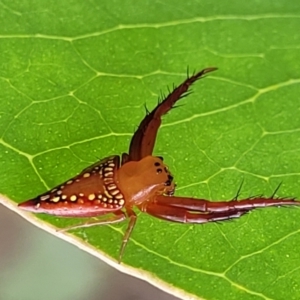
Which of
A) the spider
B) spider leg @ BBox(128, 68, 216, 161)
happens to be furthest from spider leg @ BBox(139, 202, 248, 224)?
spider leg @ BBox(128, 68, 216, 161)

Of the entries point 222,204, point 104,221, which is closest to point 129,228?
point 104,221

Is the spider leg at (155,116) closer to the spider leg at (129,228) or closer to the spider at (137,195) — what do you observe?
the spider at (137,195)

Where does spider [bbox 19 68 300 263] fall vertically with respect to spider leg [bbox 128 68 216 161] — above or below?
below

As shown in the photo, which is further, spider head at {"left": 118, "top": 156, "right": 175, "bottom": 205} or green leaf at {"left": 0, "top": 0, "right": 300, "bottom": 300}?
spider head at {"left": 118, "top": 156, "right": 175, "bottom": 205}

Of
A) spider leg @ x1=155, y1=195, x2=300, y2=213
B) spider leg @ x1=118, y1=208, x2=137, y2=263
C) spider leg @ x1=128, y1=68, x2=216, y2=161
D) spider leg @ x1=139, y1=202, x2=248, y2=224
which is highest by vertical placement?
spider leg @ x1=128, y1=68, x2=216, y2=161

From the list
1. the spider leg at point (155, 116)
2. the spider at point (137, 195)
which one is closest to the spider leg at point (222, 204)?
the spider at point (137, 195)

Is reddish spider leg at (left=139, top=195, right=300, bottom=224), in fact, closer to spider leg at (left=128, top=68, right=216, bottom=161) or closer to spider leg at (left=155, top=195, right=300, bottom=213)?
spider leg at (left=155, top=195, right=300, bottom=213)
